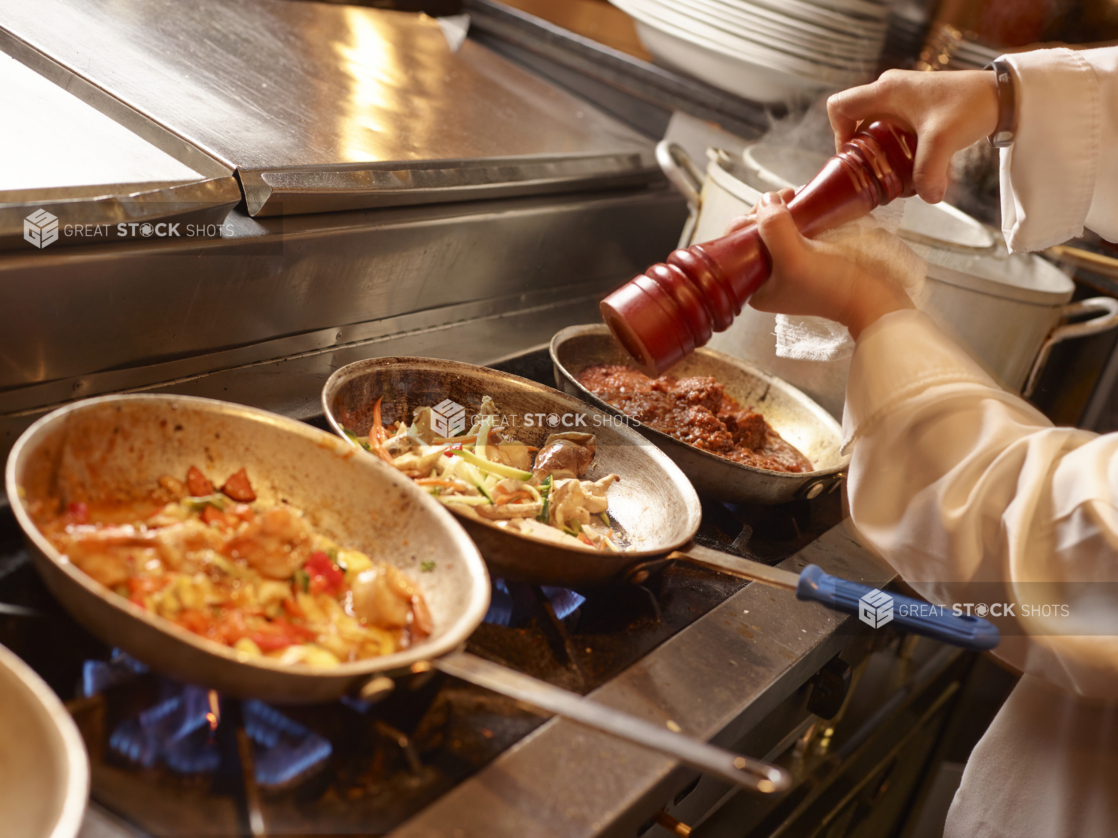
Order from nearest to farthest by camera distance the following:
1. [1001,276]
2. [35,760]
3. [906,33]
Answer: [35,760] → [1001,276] → [906,33]

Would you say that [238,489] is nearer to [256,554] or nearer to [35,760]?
[256,554]

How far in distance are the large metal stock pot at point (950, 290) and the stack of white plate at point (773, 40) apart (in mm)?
288

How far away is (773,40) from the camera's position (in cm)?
206

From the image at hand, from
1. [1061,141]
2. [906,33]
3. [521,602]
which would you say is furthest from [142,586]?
[906,33]

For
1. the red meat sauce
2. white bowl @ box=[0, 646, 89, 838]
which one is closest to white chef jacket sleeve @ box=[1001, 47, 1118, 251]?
the red meat sauce

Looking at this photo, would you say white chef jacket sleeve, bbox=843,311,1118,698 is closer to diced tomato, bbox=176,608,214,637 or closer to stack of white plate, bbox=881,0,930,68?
diced tomato, bbox=176,608,214,637

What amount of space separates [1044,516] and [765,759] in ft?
2.25

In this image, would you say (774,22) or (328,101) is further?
(774,22)

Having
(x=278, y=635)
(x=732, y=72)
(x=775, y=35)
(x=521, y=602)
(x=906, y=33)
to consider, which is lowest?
(x=521, y=602)

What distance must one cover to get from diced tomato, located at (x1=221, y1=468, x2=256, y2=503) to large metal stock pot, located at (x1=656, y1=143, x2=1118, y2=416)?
1070 mm

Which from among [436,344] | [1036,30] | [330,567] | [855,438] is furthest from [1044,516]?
[1036,30]

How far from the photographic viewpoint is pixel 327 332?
4.88ft

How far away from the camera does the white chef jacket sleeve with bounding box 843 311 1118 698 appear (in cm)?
93

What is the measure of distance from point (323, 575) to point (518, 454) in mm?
462
